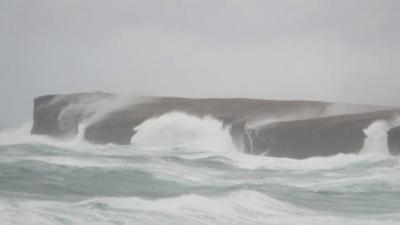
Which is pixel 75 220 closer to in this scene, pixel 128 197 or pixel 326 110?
pixel 128 197

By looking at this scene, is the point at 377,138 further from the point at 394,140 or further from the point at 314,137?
the point at 314,137

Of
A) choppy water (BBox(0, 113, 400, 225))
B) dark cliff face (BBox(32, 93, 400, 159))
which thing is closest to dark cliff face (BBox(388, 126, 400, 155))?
dark cliff face (BBox(32, 93, 400, 159))

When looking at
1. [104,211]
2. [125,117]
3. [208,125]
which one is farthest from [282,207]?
[125,117]

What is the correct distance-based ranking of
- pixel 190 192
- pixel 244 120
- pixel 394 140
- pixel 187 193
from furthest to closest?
pixel 244 120 → pixel 394 140 → pixel 190 192 → pixel 187 193

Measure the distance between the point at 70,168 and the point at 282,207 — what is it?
1045 centimetres

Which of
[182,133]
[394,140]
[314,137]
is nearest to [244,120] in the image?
[182,133]

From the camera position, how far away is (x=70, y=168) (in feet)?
88.1

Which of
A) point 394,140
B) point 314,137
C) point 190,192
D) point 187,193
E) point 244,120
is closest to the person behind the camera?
point 187,193

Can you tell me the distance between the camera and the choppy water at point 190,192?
51.9 feet

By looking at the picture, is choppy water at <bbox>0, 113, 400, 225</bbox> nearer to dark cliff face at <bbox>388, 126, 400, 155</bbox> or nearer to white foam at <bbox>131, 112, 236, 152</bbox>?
dark cliff face at <bbox>388, 126, 400, 155</bbox>

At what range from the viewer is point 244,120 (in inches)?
2144

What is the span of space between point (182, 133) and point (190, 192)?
3761cm

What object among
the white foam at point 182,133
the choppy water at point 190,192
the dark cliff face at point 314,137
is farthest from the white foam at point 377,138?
the white foam at point 182,133

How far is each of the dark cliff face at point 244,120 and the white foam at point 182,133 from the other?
2.44 ft
